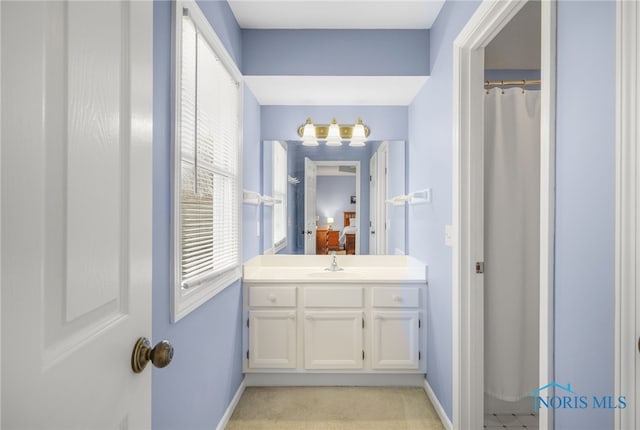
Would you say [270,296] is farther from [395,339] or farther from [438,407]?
[438,407]

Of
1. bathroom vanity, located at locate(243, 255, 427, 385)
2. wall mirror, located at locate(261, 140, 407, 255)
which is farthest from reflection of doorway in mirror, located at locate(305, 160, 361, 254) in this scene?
bathroom vanity, located at locate(243, 255, 427, 385)

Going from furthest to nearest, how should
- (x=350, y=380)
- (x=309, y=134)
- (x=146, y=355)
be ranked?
(x=309, y=134), (x=350, y=380), (x=146, y=355)

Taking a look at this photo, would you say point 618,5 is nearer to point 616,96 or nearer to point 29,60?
point 616,96

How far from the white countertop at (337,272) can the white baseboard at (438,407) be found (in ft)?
2.33

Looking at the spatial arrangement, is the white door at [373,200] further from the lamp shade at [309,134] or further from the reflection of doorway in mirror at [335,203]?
the lamp shade at [309,134]

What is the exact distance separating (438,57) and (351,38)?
61cm

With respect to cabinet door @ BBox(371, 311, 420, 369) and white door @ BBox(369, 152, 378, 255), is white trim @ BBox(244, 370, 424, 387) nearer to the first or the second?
cabinet door @ BBox(371, 311, 420, 369)

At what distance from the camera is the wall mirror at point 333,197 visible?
311 cm

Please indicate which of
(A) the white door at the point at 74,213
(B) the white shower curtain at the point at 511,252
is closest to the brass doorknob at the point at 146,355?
(A) the white door at the point at 74,213

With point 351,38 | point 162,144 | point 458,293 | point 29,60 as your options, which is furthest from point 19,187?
→ point 351,38

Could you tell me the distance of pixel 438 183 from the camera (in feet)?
7.43

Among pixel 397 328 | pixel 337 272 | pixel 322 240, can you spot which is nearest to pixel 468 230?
pixel 397 328

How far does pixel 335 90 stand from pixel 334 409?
2.20 metres

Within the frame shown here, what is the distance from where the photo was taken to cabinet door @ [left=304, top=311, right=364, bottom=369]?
258 cm
